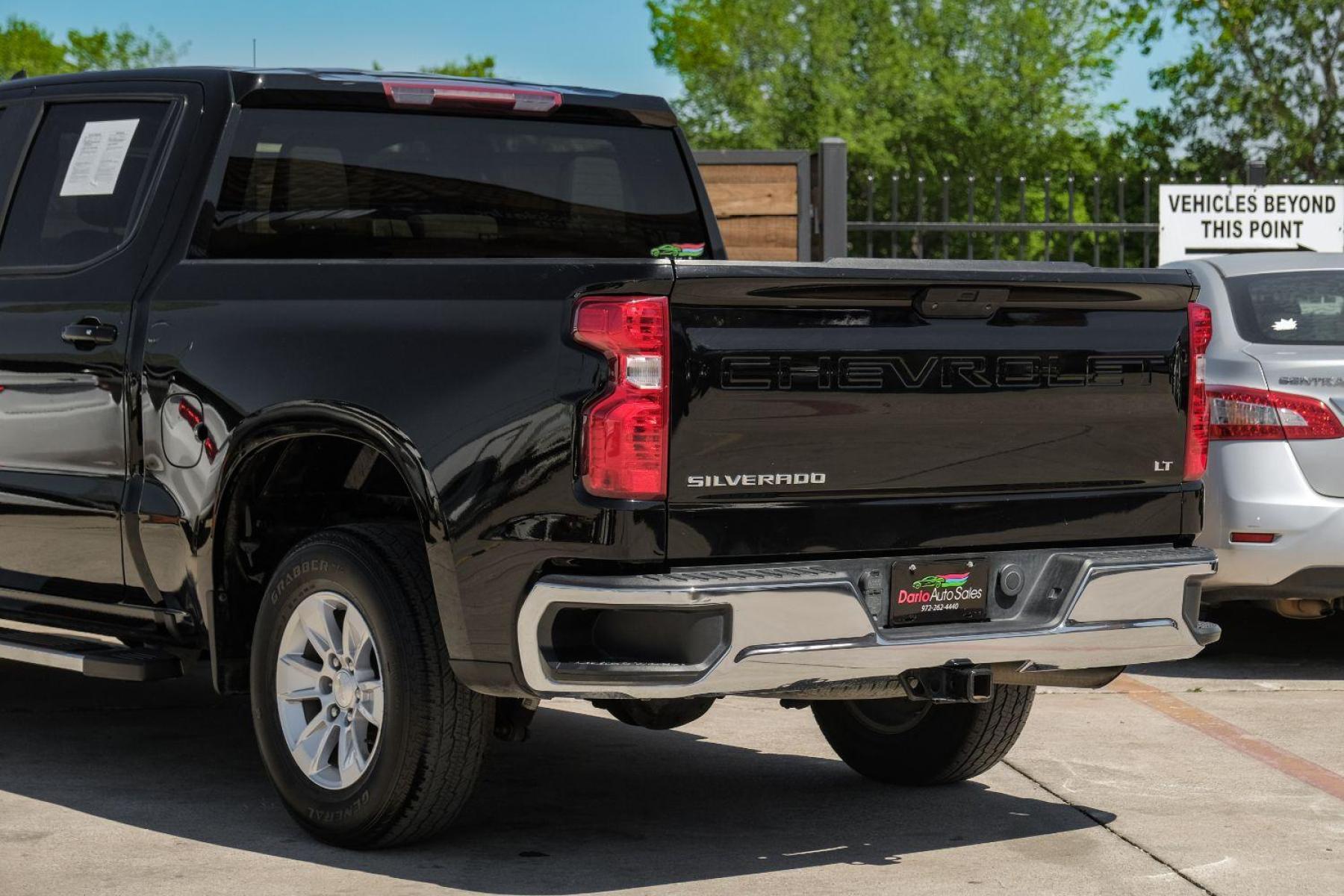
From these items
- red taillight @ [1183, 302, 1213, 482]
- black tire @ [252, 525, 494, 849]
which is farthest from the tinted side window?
red taillight @ [1183, 302, 1213, 482]

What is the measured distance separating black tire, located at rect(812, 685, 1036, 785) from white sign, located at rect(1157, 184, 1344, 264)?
8.10 m

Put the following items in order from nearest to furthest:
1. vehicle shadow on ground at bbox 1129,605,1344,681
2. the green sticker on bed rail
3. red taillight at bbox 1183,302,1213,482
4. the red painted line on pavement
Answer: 1. red taillight at bbox 1183,302,1213,482
2. the red painted line on pavement
3. the green sticker on bed rail
4. vehicle shadow on ground at bbox 1129,605,1344,681

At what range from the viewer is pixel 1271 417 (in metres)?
7.72

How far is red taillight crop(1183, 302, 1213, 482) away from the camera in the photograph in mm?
5227

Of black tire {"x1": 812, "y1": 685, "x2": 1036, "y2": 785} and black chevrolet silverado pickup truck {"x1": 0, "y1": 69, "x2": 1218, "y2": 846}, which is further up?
black chevrolet silverado pickup truck {"x1": 0, "y1": 69, "x2": 1218, "y2": 846}

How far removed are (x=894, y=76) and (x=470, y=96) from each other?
47716 millimetres

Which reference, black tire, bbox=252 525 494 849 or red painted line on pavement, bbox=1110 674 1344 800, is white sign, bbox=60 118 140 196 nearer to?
black tire, bbox=252 525 494 849

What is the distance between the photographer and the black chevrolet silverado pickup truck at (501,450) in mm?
4488

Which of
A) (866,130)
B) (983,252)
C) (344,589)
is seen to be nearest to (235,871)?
(344,589)

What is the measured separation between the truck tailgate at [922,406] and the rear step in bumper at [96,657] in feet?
5.84

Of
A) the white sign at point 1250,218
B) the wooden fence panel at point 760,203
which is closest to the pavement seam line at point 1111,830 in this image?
the wooden fence panel at point 760,203

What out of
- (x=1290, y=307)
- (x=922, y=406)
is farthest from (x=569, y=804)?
(x=1290, y=307)

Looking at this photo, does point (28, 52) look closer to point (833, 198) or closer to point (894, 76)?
point (894, 76)

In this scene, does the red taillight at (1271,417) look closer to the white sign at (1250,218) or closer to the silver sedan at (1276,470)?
the silver sedan at (1276,470)
